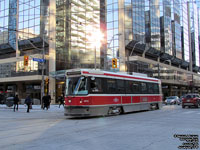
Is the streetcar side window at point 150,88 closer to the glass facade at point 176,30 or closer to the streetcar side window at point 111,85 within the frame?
the streetcar side window at point 111,85

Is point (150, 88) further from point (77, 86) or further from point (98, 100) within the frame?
point (77, 86)

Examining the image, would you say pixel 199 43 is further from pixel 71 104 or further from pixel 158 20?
pixel 71 104

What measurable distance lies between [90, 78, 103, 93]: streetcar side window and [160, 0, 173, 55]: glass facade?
5507 centimetres

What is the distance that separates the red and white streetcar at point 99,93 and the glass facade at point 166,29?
51.5 m

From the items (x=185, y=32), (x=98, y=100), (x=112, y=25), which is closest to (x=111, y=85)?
(x=98, y=100)

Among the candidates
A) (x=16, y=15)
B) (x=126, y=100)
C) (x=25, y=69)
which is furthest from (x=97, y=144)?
(x=16, y=15)

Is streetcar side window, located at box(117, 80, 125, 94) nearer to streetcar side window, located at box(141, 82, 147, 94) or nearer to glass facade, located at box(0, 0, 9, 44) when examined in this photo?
streetcar side window, located at box(141, 82, 147, 94)

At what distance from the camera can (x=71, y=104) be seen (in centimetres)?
1552

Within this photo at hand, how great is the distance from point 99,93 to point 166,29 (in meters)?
60.1

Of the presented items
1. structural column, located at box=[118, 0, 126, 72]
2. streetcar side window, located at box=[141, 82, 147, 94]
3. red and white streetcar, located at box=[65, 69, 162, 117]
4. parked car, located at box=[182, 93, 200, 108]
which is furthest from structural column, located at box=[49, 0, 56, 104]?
red and white streetcar, located at box=[65, 69, 162, 117]

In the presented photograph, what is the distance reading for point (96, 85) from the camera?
16.1 meters

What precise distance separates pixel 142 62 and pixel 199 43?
177ft

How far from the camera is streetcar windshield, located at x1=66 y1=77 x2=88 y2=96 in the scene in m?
15.5

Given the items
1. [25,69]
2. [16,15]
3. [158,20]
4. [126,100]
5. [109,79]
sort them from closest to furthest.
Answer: [109,79] → [126,100] → [25,69] → [16,15] → [158,20]
